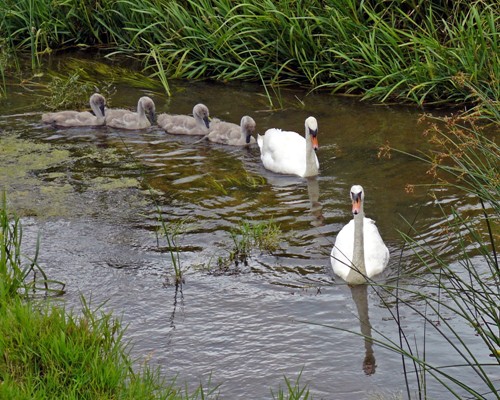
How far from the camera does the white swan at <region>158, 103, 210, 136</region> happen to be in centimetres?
1075

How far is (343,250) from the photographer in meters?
7.55

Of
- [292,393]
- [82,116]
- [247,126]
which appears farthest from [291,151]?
[292,393]

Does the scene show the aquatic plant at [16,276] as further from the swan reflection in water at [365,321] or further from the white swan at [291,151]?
the white swan at [291,151]

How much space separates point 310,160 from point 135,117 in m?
2.36

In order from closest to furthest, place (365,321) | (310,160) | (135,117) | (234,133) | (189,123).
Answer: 1. (365,321)
2. (310,160)
3. (234,133)
4. (189,123)
5. (135,117)

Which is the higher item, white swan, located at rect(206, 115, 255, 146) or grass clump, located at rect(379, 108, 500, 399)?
white swan, located at rect(206, 115, 255, 146)

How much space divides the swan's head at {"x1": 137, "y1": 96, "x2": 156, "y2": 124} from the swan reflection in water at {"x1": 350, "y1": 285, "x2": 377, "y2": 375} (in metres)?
4.55

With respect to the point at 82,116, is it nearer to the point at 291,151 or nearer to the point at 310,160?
the point at 291,151

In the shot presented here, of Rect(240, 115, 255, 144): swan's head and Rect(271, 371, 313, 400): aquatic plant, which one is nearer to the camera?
Rect(271, 371, 313, 400): aquatic plant

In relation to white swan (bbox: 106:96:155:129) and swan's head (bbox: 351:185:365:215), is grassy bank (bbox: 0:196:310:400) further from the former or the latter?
white swan (bbox: 106:96:155:129)

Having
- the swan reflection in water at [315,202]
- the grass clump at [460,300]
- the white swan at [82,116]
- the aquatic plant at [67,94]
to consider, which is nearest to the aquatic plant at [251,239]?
the swan reflection in water at [315,202]

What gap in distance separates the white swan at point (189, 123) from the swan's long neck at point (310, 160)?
59.4 inches

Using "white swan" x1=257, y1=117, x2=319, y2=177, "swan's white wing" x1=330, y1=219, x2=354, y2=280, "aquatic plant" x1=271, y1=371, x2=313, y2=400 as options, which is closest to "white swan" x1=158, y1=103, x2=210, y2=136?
"white swan" x1=257, y1=117, x2=319, y2=177

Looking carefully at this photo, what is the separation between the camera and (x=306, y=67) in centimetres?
1159
